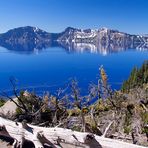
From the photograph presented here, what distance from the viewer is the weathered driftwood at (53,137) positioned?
10.4 m

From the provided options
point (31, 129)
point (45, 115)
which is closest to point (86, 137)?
point (31, 129)

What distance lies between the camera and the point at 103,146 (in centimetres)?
1034

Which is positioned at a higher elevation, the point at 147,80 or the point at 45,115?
the point at 45,115

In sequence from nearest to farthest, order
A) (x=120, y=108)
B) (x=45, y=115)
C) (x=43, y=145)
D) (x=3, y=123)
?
(x=43, y=145) → (x=3, y=123) → (x=45, y=115) → (x=120, y=108)

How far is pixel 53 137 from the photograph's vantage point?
11195mm

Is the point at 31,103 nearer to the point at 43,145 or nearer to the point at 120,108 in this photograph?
the point at 43,145

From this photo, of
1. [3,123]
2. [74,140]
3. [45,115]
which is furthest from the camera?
[45,115]

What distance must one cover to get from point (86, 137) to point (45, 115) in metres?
8.07

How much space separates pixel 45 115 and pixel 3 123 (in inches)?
228

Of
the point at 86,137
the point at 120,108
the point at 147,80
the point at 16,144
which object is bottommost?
the point at 147,80

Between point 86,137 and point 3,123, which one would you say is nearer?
point 86,137

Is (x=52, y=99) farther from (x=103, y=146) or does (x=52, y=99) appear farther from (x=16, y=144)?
(x=103, y=146)

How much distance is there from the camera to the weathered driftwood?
34.0 ft

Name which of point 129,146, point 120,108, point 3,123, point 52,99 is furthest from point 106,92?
point 129,146
